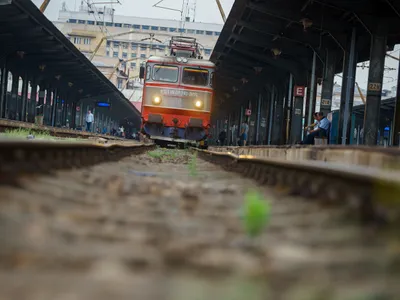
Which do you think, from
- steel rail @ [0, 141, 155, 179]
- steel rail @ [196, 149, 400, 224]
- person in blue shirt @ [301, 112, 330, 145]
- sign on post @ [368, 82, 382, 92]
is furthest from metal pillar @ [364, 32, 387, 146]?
steel rail @ [196, 149, 400, 224]

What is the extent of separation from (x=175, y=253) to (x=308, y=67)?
2169 centimetres

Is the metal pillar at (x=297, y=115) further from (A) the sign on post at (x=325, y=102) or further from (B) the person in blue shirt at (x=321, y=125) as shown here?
(B) the person in blue shirt at (x=321, y=125)

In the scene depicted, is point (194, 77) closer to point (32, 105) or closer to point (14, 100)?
point (14, 100)

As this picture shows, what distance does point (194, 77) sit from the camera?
2148cm

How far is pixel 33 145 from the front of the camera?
13.4 feet

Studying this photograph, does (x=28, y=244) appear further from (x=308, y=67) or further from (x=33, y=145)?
(x=308, y=67)

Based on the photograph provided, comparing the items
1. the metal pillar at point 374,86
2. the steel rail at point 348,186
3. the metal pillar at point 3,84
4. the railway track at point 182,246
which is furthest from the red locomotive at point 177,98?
the railway track at point 182,246

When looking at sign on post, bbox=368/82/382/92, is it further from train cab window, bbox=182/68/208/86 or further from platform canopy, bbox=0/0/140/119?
platform canopy, bbox=0/0/140/119

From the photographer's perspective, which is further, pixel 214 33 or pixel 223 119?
pixel 214 33

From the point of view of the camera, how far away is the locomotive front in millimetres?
21141

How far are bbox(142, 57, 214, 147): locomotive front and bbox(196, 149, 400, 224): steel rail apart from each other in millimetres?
15840

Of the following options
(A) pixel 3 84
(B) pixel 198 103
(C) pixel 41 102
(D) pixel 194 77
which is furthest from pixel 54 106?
(B) pixel 198 103

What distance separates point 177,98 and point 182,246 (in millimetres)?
19564

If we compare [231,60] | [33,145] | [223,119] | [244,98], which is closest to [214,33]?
[223,119]
